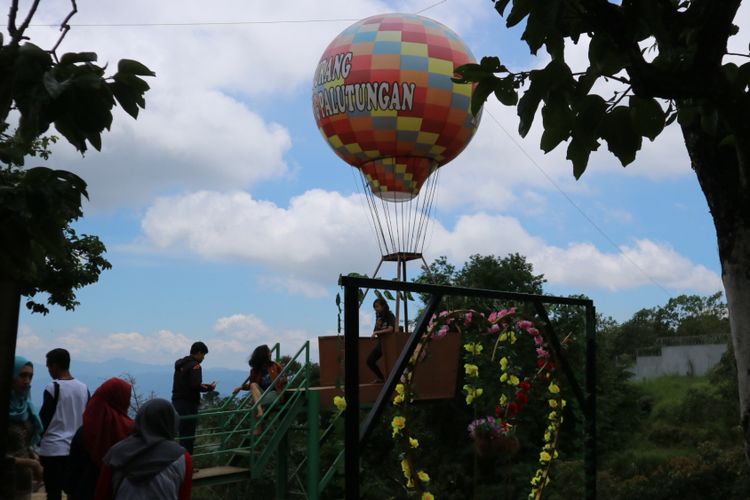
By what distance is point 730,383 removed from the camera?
67.6 feet

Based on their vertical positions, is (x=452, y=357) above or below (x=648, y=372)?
below

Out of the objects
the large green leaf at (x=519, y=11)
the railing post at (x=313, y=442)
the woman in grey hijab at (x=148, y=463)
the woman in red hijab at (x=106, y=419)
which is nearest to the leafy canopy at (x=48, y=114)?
the large green leaf at (x=519, y=11)

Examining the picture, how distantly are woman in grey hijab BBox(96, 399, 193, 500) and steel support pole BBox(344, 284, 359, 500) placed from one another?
34.9 inches

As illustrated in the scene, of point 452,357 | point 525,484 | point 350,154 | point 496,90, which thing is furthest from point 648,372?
point 496,90

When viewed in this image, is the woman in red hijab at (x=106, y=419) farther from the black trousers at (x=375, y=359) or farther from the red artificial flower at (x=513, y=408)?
the black trousers at (x=375, y=359)

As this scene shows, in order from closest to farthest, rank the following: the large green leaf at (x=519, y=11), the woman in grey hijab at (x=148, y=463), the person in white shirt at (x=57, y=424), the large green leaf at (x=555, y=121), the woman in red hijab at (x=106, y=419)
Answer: the large green leaf at (x=519, y=11) → the large green leaf at (x=555, y=121) → the woman in grey hijab at (x=148, y=463) → the woman in red hijab at (x=106, y=419) → the person in white shirt at (x=57, y=424)

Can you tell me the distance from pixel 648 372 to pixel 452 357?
42.2m

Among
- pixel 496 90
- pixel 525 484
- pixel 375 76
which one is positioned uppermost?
pixel 375 76

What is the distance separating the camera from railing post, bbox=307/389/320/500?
10.8 metres

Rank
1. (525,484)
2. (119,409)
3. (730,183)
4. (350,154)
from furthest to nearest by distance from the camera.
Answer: (525,484), (350,154), (119,409), (730,183)

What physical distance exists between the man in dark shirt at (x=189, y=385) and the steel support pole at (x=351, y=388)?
4.96 metres

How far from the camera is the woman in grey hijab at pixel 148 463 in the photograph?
4.11m

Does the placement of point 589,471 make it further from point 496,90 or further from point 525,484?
point 525,484

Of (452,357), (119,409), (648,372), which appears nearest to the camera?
(119,409)
